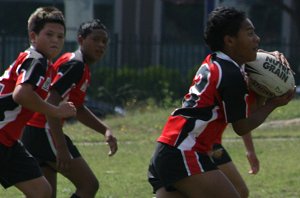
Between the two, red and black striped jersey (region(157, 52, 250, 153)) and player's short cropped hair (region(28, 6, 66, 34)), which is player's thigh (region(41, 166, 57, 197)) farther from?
red and black striped jersey (region(157, 52, 250, 153))

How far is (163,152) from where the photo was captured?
6445 mm

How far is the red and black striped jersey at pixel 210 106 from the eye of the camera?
625cm

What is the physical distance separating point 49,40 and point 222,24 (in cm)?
138

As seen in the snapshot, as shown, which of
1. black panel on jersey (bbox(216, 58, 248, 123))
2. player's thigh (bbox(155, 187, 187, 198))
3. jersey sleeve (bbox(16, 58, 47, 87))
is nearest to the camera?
black panel on jersey (bbox(216, 58, 248, 123))

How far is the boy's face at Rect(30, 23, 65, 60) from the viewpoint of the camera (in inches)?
279

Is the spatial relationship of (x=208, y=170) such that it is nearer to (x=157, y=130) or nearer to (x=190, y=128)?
(x=190, y=128)

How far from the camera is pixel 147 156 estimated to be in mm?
13266

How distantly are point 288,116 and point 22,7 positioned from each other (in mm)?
15608

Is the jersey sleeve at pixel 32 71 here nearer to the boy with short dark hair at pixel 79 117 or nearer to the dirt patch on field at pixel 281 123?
the boy with short dark hair at pixel 79 117

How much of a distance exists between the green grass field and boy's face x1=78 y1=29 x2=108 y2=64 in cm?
228

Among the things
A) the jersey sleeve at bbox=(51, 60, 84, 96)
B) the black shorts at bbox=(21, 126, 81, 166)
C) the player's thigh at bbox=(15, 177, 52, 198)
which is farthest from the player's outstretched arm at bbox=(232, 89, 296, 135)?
the black shorts at bbox=(21, 126, 81, 166)

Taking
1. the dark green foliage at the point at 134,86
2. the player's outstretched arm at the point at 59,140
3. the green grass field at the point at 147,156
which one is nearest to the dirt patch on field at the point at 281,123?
the green grass field at the point at 147,156

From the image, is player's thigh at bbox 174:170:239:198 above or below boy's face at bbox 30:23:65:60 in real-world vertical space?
below

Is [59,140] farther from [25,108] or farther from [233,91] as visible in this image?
[233,91]
